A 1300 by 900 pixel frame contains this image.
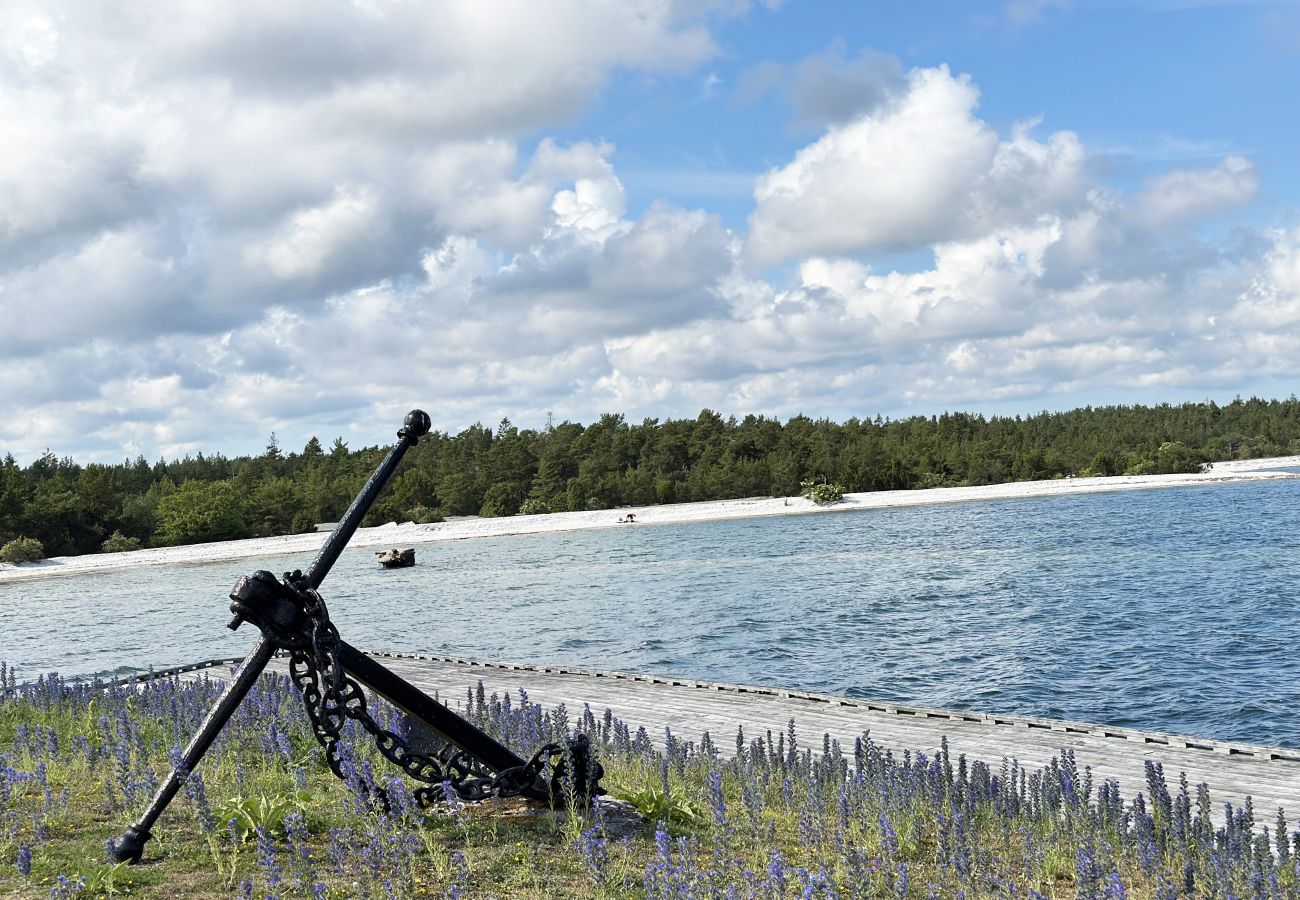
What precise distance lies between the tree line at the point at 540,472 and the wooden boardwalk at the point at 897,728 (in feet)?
192

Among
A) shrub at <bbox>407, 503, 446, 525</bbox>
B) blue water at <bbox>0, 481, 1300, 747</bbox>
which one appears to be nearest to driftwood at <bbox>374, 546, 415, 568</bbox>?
blue water at <bbox>0, 481, 1300, 747</bbox>

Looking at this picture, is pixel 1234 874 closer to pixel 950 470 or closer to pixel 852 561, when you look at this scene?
pixel 852 561

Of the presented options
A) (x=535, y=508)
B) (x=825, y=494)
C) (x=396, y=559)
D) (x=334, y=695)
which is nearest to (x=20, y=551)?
(x=396, y=559)

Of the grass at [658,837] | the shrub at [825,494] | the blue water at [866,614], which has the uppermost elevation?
the shrub at [825,494]

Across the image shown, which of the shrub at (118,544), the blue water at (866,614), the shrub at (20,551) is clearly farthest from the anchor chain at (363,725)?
the shrub at (118,544)

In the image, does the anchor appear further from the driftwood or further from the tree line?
the tree line

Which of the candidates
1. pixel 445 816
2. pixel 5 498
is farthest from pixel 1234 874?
pixel 5 498

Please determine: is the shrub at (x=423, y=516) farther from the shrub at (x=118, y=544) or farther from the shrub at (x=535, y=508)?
the shrub at (x=118, y=544)

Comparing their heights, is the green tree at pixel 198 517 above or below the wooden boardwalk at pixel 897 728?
above

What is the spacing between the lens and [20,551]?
2429 inches

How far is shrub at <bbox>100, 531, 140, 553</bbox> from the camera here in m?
66.9

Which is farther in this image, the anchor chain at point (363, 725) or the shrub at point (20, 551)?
the shrub at point (20, 551)

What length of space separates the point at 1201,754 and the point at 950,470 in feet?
280

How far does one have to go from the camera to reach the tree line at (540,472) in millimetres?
70000
